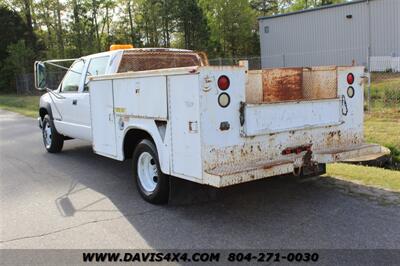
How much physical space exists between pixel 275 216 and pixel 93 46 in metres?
38.0

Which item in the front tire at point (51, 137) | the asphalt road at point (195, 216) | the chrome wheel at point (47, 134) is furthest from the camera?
the chrome wheel at point (47, 134)

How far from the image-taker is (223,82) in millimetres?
4984

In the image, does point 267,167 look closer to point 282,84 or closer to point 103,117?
point 282,84

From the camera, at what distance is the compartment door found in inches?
263

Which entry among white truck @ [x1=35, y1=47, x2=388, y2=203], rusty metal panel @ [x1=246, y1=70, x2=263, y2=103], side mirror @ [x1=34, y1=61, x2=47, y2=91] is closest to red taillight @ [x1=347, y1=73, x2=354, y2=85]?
white truck @ [x1=35, y1=47, x2=388, y2=203]

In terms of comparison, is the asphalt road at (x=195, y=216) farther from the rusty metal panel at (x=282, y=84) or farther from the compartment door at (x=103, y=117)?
the rusty metal panel at (x=282, y=84)

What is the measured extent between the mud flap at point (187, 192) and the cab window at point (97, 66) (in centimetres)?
262

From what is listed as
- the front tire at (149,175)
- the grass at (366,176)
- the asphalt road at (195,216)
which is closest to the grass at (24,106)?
the asphalt road at (195,216)

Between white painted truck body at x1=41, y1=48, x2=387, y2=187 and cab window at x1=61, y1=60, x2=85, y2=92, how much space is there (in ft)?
6.44

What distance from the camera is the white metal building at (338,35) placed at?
2794 cm

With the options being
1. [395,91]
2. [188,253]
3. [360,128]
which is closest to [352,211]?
[360,128]

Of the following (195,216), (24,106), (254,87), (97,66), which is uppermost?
(97,66)

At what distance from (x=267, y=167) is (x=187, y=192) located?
127 cm

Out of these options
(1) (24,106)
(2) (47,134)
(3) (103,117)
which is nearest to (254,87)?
(3) (103,117)
